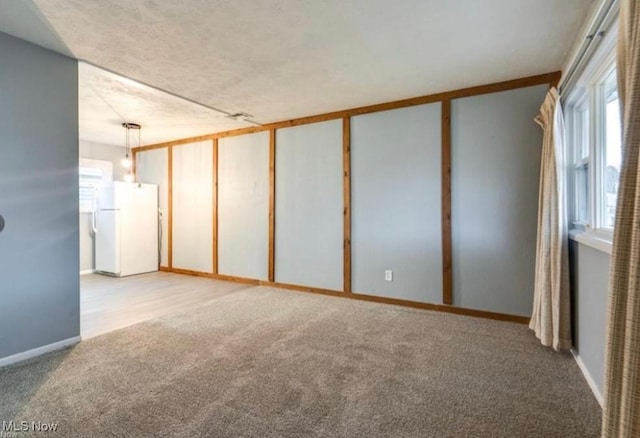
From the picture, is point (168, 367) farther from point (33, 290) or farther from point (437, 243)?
point (437, 243)

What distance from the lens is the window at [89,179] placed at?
18.4ft

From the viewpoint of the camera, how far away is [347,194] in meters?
4.08

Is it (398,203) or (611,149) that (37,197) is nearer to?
(398,203)

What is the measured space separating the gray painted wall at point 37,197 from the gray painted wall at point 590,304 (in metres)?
3.80

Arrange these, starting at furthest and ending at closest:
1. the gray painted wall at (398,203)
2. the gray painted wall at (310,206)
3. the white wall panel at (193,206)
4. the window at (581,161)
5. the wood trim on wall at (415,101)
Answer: the white wall panel at (193,206), the gray painted wall at (310,206), the gray painted wall at (398,203), the wood trim on wall at (415,101), the window at (581,161)

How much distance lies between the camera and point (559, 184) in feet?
7.92

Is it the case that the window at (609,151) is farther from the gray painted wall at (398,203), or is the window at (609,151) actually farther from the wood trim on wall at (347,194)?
the wood trim on wall at (347,194)

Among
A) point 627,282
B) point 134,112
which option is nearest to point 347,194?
point 134,112

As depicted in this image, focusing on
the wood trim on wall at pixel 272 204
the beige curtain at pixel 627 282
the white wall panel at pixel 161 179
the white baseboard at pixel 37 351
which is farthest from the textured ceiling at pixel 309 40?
the white wall panel at pixel 161 179

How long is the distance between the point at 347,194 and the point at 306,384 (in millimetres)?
2514

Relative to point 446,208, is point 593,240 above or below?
below

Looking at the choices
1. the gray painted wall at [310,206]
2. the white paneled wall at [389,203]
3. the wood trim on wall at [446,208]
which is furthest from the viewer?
the gray painted wall at [310,206]

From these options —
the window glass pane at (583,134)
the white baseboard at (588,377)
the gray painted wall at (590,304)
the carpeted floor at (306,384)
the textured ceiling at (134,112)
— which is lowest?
the carpeted floor at (306,384)

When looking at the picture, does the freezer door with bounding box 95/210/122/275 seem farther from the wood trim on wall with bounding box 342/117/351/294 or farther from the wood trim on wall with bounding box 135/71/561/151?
the wood trim on wall with bounding box 342/117/351/294
